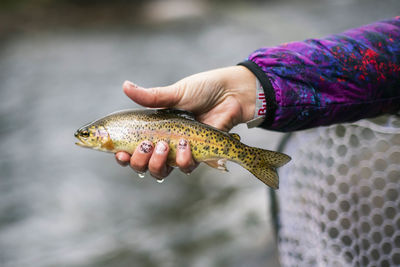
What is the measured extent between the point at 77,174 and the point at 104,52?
8.34 meters

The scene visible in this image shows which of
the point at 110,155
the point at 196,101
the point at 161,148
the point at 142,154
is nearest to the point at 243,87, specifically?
the point at 196,101

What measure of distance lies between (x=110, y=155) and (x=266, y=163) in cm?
590

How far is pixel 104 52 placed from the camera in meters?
14.1

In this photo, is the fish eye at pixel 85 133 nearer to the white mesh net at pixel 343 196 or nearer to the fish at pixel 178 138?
the fish at pixel 178 138

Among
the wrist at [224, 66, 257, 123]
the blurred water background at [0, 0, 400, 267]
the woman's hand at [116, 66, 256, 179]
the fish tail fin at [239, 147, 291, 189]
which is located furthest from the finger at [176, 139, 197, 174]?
the blurred water background at [0, 0, 400, 267]

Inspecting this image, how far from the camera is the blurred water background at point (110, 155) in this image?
16.5 feet

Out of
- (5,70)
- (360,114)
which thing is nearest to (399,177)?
(360,114)

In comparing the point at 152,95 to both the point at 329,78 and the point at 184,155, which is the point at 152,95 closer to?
the point at 184,155

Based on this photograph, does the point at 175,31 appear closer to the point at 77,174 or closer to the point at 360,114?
the point at 77,174

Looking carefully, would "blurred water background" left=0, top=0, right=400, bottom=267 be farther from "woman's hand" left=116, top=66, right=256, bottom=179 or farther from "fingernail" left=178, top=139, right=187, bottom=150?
"fingernail" left=178, top=139, right=187, bottom=150

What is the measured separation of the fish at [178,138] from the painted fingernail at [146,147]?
3 cm

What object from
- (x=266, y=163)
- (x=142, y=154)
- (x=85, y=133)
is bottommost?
(x=266, y=163)

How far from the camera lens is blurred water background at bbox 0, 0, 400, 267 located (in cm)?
504

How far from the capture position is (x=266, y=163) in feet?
7.11
